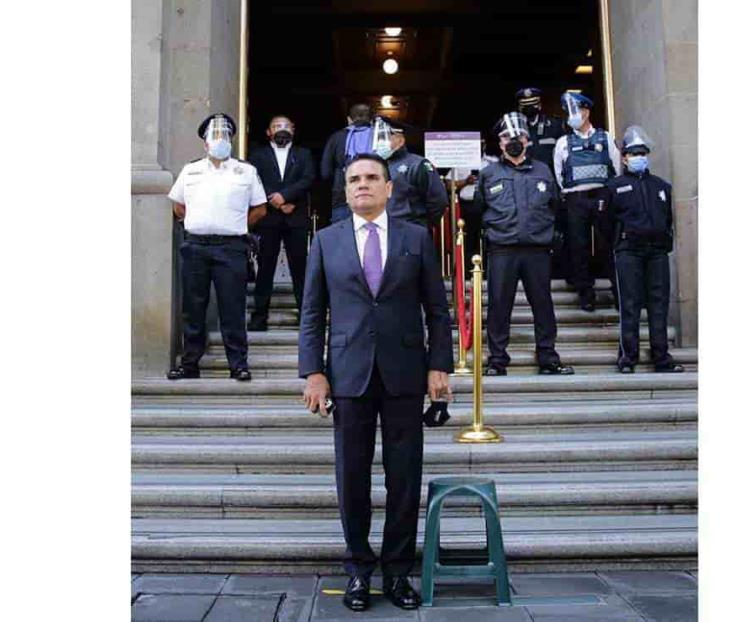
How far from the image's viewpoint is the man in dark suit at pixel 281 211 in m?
8.49

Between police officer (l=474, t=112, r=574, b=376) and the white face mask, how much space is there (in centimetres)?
237

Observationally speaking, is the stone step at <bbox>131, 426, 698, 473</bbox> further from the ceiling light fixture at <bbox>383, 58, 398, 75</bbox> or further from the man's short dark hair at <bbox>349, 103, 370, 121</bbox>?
the ceiling light fixture at <bbox>383, 58, 398, 75</bbox>

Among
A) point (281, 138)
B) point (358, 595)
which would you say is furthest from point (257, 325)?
point (358, 595)

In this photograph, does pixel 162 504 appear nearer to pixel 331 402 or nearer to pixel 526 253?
pixel 331 402

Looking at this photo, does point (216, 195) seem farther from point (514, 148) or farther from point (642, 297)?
point (642, 297)

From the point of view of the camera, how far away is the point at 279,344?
8.21 meters

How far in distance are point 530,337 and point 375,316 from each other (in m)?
4.17

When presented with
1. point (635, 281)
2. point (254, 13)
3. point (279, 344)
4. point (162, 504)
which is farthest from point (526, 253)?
point (254, 13)

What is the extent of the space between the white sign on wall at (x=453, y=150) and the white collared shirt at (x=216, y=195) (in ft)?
8.81

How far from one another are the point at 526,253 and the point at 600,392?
54.0 inches

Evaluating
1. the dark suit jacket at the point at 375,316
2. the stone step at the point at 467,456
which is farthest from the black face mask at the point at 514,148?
the dark suit jacket at the point at 375,316

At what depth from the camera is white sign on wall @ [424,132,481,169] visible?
31.6 feet

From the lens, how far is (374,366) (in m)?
4.54

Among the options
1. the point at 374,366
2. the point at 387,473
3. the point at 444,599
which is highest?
the point at 374,366
